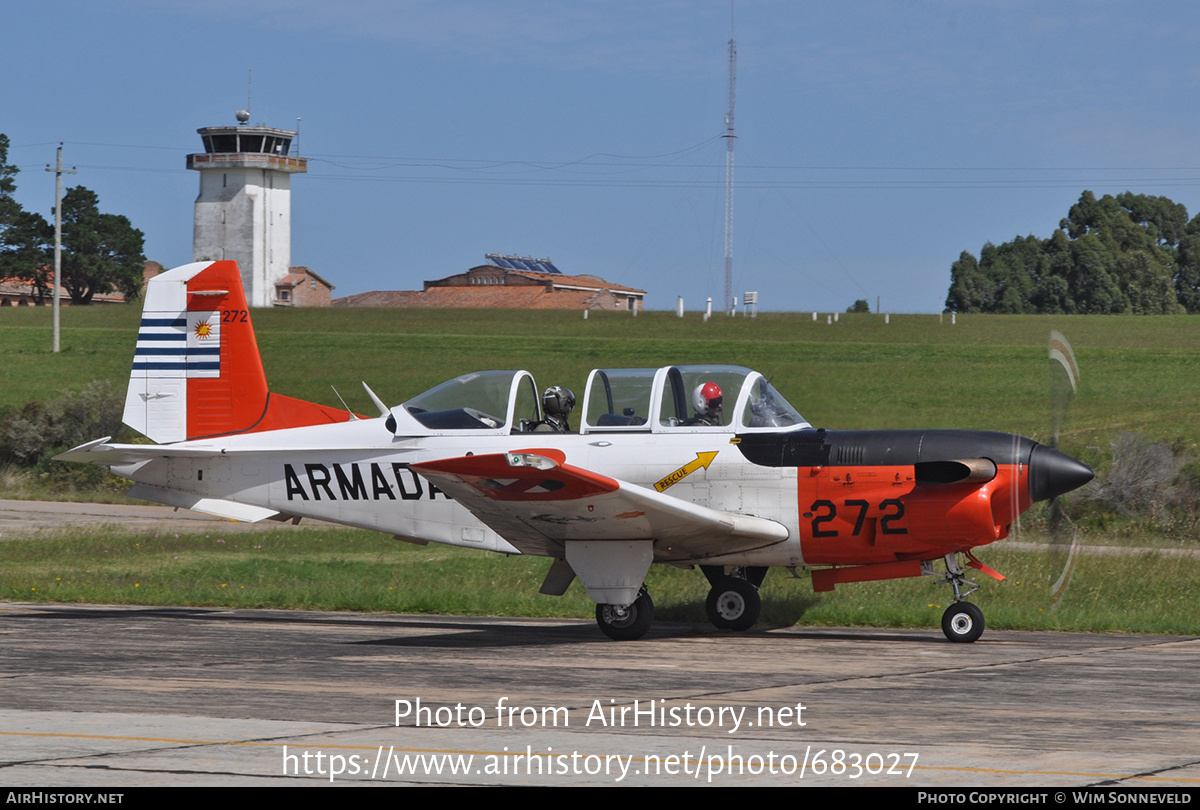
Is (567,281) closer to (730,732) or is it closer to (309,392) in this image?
(309,392)

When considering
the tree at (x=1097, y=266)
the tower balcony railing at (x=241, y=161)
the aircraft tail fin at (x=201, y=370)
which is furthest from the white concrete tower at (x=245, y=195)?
the aircraft tail fin at (x=201, y=370)

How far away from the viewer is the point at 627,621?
1076 centimetres

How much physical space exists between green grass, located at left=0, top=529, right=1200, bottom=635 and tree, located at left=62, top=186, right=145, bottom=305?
7316cm

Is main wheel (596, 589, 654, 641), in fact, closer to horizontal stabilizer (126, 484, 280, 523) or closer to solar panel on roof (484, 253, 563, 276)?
horizontal stabilizer (126, 484, 280, 523)

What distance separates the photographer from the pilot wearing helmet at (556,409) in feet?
37.2

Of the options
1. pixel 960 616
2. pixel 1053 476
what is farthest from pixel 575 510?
pixel 1053 476

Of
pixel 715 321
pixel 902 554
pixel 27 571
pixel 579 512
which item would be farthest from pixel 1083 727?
pixel 715 321

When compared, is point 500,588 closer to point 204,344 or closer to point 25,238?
point 204,344

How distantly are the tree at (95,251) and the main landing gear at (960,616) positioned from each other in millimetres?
84780

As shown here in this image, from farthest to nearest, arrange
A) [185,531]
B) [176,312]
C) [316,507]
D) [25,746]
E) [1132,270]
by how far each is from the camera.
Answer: [1132,270], [185,531], [176,312], [316,507], [25,746]

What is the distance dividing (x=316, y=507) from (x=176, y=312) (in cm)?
295

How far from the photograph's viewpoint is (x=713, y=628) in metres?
11.9

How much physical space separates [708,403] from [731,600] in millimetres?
1953

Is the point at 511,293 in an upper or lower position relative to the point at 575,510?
upper
